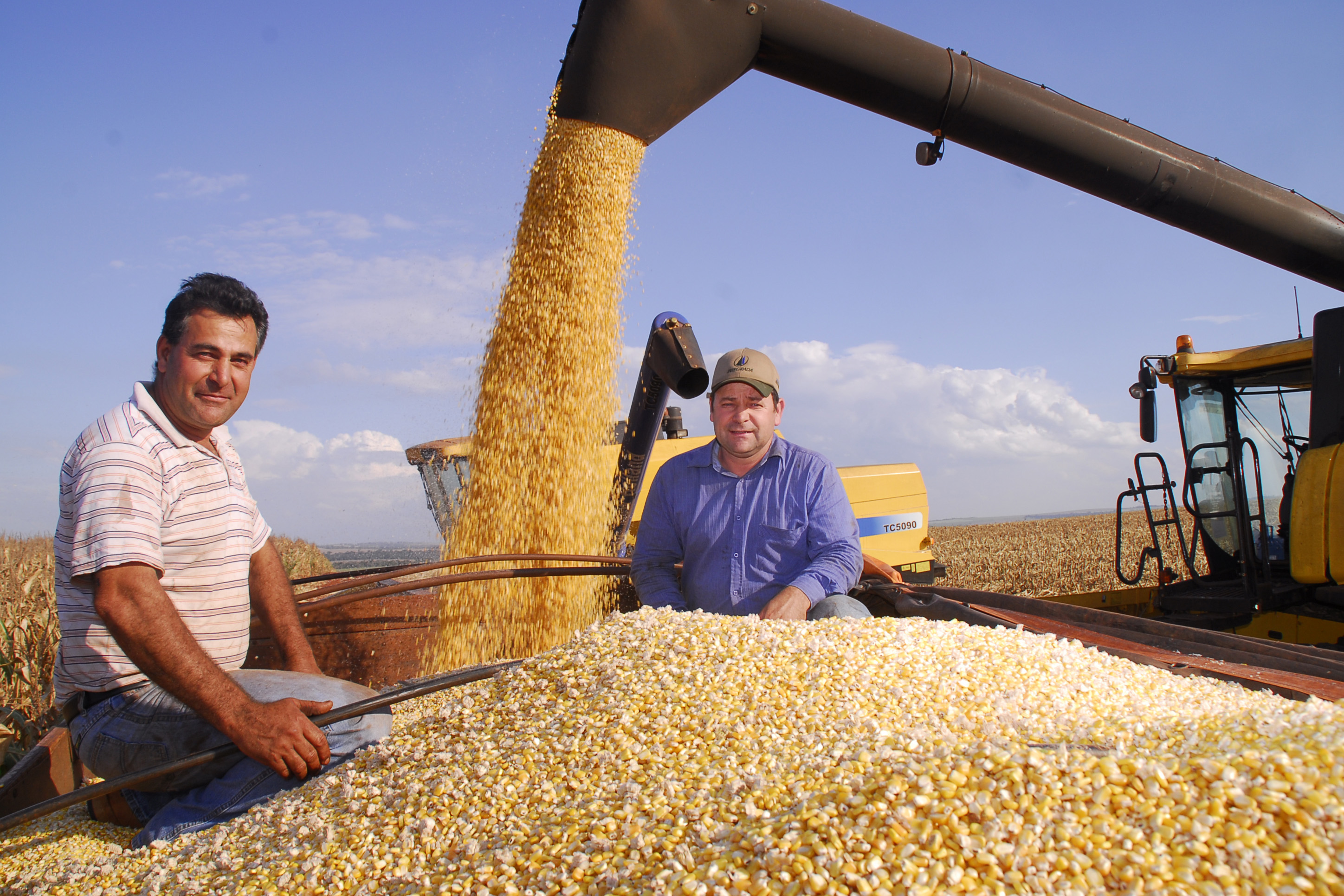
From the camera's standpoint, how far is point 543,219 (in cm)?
375

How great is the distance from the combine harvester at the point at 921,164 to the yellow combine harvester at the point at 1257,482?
0.02m

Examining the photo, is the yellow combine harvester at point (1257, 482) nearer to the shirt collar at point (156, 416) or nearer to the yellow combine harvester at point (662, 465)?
the yellow combine harvester at point (662, 465)

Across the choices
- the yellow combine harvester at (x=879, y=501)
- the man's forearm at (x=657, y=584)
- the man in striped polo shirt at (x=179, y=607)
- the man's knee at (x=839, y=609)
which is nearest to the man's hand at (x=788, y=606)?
the man's knee at (x=839, y=609)

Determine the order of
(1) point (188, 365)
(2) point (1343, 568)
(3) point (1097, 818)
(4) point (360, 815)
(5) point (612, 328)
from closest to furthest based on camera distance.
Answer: (3) point (1097, 818) < (4) point (360, 815) < (1) point (188, 365) < (2) point (1343, 568) < (5) point (612, 328)

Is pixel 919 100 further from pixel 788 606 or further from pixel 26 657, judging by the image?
pixel 26 657

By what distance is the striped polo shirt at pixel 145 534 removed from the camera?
200 cm

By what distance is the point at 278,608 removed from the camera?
8.89 ft

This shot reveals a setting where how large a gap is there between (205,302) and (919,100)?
2716mm

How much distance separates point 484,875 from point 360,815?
1.74 ft

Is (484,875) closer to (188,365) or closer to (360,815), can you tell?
(360,815)

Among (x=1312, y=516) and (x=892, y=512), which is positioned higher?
(x=892, y=512)

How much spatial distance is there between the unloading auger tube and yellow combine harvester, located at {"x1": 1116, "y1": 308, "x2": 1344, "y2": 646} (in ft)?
2.98

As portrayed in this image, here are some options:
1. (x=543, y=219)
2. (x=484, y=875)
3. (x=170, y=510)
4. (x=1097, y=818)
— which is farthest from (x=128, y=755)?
(x=543, y=219)

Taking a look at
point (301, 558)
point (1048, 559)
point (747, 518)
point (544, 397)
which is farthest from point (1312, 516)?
point (301, 558)
